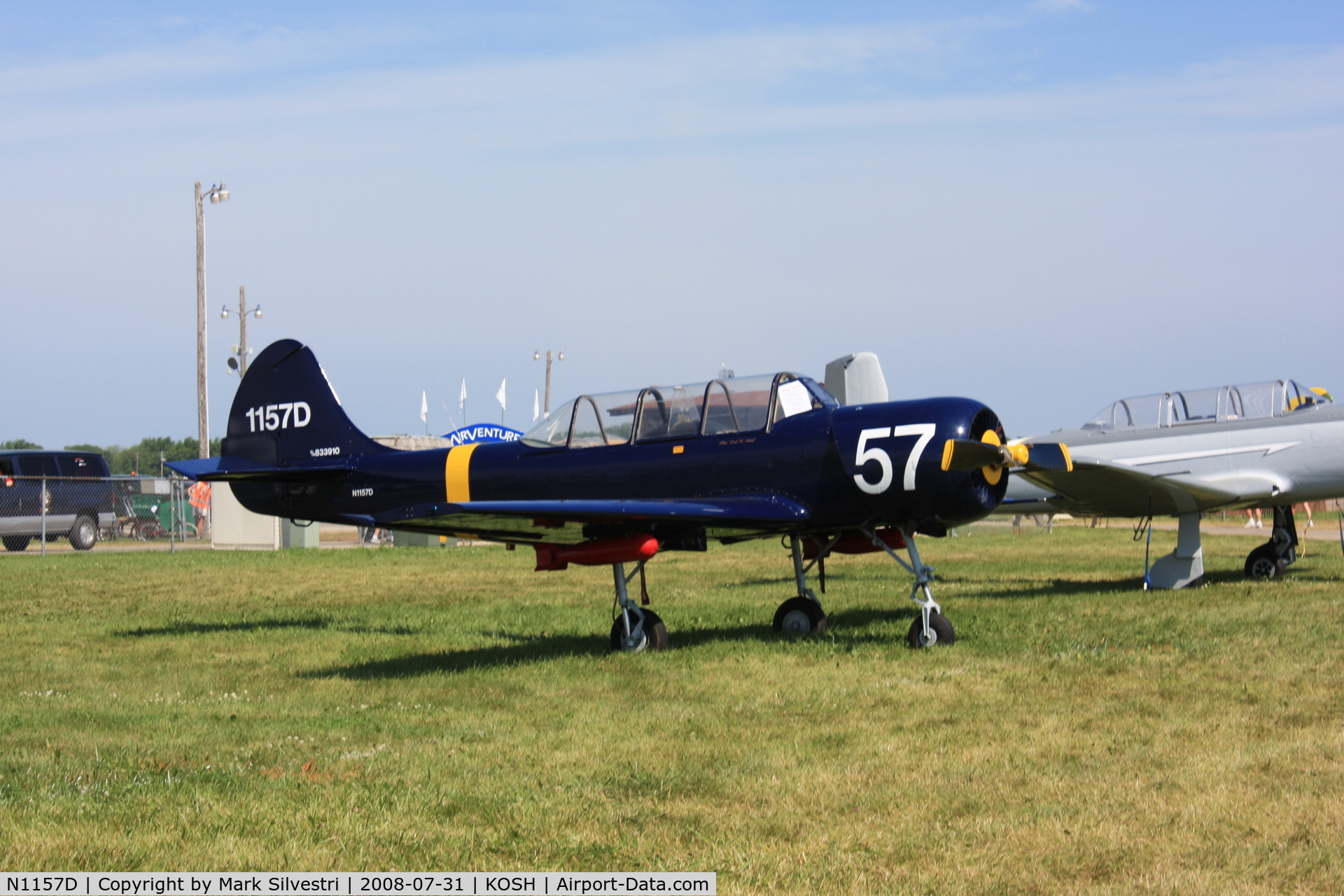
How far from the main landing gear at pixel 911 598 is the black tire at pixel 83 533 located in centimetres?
2444

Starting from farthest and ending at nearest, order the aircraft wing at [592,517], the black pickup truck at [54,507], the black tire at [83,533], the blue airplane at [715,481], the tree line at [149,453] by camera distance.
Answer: the tree line at [149,453] → the black tire at [83,533] → the black pickup truck at [54,507] → the blue airplane at [715,481] → the aircraft wing at [592,517]

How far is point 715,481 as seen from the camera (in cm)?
1141

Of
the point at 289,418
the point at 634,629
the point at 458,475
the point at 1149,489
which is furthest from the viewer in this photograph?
the point at 1149,489

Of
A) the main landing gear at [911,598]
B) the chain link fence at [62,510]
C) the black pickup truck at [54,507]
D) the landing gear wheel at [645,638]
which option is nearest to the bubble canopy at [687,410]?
the main landing gear at [911,598]

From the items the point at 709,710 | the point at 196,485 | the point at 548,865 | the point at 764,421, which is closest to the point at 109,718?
the point at 709,710

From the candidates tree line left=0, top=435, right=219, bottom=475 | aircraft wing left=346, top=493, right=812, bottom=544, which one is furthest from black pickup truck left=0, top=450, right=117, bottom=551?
tree line left=0, top=435, right=219, bottom=475

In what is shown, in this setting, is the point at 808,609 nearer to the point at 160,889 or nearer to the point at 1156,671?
the point at 1156,671

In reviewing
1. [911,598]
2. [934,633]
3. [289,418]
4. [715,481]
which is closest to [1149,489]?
[911,598]

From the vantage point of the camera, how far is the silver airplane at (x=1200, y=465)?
16.3 meters

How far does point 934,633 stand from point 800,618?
1.86 m

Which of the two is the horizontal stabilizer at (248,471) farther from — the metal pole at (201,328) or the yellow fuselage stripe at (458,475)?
the metal pole at (201,328)

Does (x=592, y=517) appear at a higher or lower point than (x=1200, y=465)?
lower

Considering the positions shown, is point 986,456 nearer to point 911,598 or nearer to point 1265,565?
point 911,598

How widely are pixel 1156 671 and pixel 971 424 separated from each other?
2.58m
